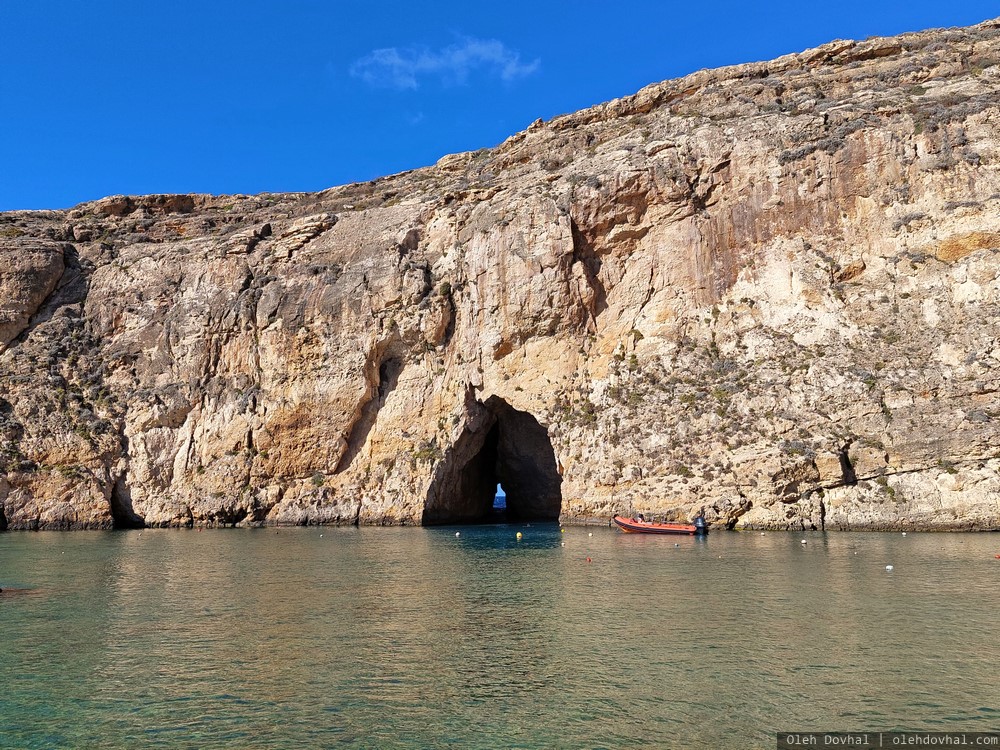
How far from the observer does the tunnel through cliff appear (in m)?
51.7

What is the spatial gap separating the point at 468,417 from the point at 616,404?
10.5 meters

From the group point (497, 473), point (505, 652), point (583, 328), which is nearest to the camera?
point (505, 652)

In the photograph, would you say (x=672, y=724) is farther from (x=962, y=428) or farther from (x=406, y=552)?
(x=962, y=428)

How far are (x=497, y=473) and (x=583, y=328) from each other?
20.4m

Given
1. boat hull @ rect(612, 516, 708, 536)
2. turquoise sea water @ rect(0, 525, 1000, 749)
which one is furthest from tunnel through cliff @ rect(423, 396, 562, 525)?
turquoise sea water @ rect(0, 525, 1000, 749)

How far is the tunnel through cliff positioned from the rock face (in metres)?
0.28

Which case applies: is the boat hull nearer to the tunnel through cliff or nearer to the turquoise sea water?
the turquoise sea water

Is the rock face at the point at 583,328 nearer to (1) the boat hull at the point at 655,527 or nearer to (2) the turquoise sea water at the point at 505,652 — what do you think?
(1) the boat hull at the point at 655,527

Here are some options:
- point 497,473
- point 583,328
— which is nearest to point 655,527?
point 583,328

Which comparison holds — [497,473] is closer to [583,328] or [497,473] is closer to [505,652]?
[583,328]

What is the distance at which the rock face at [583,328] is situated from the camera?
1515 inches

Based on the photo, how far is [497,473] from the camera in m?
65.2

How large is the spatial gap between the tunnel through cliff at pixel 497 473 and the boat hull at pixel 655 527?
41.3 feet

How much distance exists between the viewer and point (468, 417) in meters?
50.9
